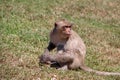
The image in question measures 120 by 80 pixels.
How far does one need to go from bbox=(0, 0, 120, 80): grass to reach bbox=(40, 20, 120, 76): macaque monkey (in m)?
0.24

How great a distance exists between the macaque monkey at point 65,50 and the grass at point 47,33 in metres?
0.24

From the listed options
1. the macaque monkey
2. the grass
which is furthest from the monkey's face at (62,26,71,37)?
the grass

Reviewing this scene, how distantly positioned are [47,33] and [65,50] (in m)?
3.73

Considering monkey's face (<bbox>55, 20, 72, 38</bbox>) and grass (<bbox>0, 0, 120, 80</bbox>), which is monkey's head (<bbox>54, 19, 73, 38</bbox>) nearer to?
monkey's face (<bbox>55, 20, 72, 38</bbox>)

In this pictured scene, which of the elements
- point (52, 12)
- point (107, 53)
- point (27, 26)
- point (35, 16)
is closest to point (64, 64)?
point (107, 53)

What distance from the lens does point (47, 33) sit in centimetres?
1245

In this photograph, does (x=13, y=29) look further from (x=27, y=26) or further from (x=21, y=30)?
(x=27, y=26)

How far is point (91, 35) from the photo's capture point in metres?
13.3

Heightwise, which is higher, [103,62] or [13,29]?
[13,29]

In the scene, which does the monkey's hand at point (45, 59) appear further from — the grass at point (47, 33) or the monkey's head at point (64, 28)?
the monkey's head at point (64, 28)

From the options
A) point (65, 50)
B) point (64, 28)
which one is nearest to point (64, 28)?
point (64, 28)

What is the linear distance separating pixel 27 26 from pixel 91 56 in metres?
2.98

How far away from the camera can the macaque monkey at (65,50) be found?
866 centimetres

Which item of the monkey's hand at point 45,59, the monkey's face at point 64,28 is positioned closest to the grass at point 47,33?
the monkey's hand at point 45,59
